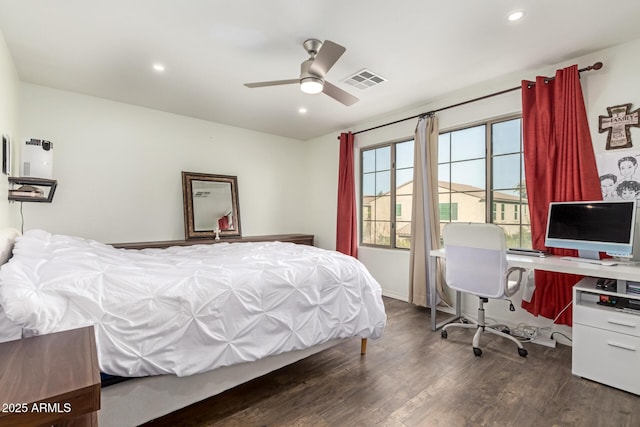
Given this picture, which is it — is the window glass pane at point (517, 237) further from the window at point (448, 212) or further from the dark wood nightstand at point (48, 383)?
the dark wood nightstand at point (48, 383)

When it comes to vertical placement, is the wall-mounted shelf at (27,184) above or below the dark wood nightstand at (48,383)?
above

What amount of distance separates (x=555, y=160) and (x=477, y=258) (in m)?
1.18

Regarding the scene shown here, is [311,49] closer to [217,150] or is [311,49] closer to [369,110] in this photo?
[369,110]

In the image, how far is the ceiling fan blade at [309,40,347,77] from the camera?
2.04m

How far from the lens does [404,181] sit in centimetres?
420

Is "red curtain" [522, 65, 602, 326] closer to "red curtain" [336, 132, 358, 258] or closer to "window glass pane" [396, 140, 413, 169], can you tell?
"window glass pane" [396, 140, 413, 169]

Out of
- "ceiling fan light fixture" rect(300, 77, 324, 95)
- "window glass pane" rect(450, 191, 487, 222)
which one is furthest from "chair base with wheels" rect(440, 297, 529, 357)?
"ceiling fan light fixture" rect(300, 77, 324, 95)

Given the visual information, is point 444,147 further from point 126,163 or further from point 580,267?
point 126,163

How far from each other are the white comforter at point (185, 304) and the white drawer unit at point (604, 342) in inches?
57.3

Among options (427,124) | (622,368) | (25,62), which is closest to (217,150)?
(25,62)

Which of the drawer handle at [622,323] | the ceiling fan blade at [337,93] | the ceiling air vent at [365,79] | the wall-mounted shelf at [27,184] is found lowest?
the drawer handle at [622,323]

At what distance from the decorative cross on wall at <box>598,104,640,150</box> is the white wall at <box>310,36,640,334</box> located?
39mm

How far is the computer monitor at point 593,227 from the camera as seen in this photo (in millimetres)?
2232

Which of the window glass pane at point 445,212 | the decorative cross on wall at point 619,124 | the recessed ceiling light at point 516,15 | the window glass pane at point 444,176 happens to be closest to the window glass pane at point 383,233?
the window glass pane at point 445,212
